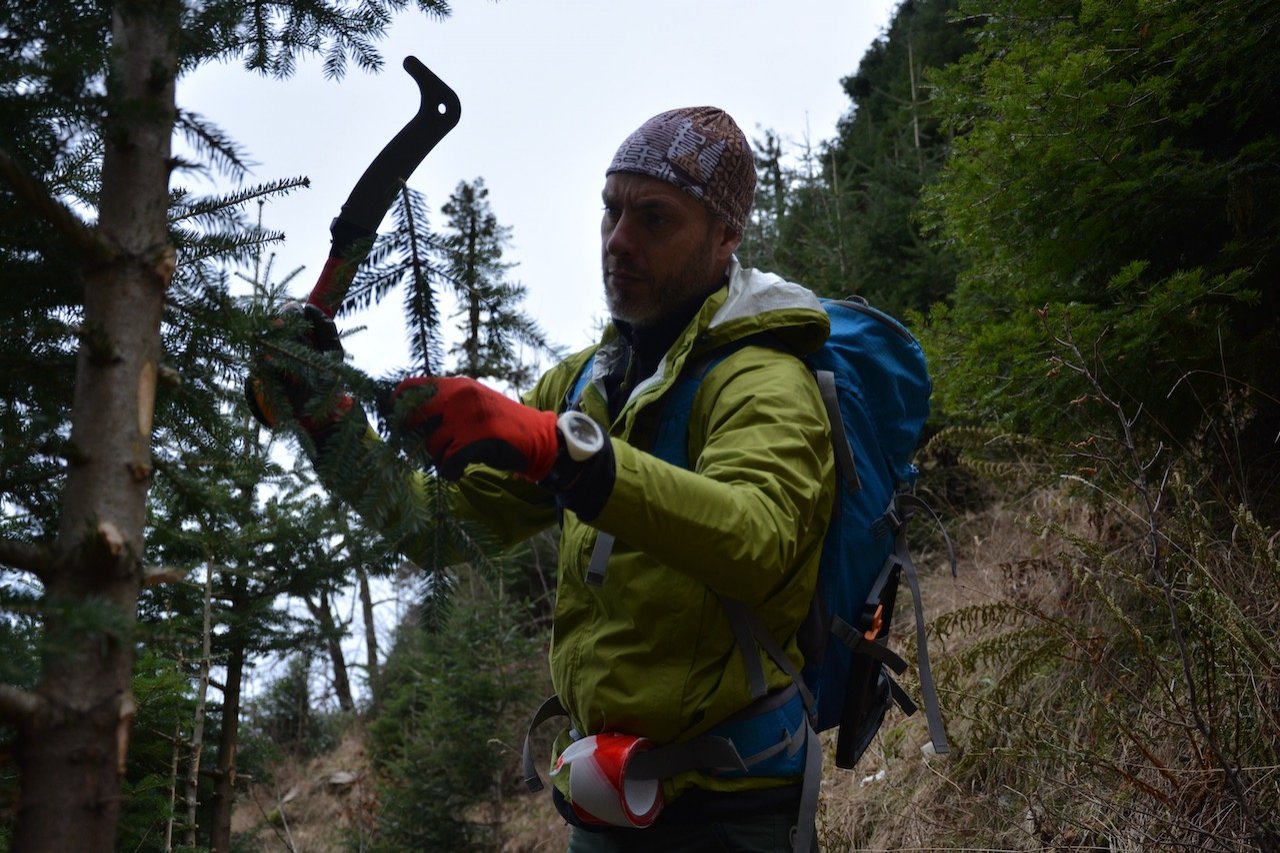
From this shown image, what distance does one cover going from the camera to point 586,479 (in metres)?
1.88

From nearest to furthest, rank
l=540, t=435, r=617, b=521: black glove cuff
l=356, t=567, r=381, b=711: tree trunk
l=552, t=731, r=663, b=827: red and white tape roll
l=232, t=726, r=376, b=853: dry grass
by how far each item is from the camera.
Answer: l=540, t=435, r=617, b=521: black glove cuff
l=552, t=731, r=663, b=827: red and white tape roll
l=232, t=726, r=376, b=853: dry grass
l=356, t=567, r=381, b=711: tree trunk

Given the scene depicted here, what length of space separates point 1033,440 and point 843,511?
2.96 metres

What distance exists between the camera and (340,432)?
1.74 meters

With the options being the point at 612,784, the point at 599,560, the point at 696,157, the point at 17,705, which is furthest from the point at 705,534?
the point at 696,157

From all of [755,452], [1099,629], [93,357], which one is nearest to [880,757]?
[1099,629]

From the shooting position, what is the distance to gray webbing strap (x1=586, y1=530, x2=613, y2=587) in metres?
2.27

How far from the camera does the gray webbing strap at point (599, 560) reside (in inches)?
89.3

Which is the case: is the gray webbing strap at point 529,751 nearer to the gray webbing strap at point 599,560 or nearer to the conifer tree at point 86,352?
the gray webbing strap at point 599,560

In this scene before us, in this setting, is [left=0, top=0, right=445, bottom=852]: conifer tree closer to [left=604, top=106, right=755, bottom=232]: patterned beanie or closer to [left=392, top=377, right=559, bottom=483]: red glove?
[left=392, top=377, right=559, bottom=483]: red glove

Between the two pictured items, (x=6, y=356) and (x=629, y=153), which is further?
(x=629, y=153)

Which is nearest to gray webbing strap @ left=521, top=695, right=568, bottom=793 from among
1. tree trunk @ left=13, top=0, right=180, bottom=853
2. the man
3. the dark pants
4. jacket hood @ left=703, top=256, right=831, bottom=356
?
the man

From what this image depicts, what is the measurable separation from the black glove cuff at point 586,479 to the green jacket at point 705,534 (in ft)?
0.06

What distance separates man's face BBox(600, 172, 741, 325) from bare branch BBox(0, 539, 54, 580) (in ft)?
5.44

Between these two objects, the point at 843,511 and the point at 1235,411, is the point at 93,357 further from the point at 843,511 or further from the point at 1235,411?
the point at 1235,411
